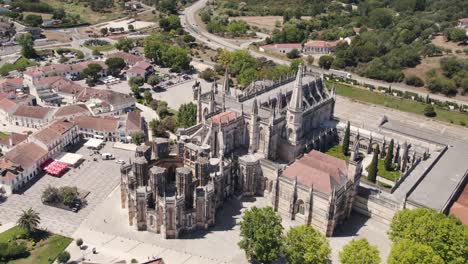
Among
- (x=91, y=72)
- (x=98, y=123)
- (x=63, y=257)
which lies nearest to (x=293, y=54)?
(x=91, y=72)

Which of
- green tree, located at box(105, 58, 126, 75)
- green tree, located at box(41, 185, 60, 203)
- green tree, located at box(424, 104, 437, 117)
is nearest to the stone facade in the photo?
green tree, located at box(41, 185, 60, 203)

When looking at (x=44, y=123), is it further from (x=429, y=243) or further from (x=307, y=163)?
(x=429, y=243)

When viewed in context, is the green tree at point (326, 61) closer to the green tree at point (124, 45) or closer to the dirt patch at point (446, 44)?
the dirt patch at point (446, 44)

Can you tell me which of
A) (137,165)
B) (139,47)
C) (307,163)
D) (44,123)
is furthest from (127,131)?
(139,47)

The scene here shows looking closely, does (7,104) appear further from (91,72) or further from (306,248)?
(306,248)

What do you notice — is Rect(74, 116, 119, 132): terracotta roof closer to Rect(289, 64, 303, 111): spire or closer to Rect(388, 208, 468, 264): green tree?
Rect(289, 64, 303, 111): spire
